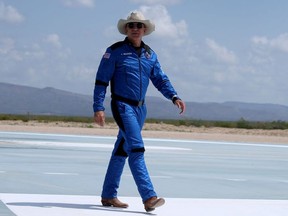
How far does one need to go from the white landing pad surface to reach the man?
263mm

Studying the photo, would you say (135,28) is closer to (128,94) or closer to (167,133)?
(128,94)

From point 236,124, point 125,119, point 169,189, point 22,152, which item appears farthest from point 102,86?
point 236,124

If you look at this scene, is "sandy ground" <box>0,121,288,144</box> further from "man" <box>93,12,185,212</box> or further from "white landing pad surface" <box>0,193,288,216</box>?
"man" <box>93,12,185,212</box>

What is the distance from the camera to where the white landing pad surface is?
9086 millimetres

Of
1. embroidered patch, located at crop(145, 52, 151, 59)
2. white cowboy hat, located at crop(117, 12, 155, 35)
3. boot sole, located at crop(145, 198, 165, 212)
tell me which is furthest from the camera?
embroidered patch, located at crop(145, 52, 151, 59)

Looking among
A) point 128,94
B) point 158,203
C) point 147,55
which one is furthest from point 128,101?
point 158,203

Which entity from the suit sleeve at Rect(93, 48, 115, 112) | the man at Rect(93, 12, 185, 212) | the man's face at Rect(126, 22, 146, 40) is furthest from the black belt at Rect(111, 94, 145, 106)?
the man's face at Rect(126, 22, 146, 40)

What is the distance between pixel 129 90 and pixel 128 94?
0.15ft

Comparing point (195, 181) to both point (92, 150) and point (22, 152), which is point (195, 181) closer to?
point (22, 152)

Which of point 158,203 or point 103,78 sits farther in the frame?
point 103,78

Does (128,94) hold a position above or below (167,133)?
above

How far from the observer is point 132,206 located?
973 cm

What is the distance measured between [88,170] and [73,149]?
6.69 meters

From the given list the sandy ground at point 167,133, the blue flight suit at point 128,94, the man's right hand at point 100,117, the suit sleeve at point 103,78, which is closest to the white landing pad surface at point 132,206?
the blue flight suit at point 128,94
